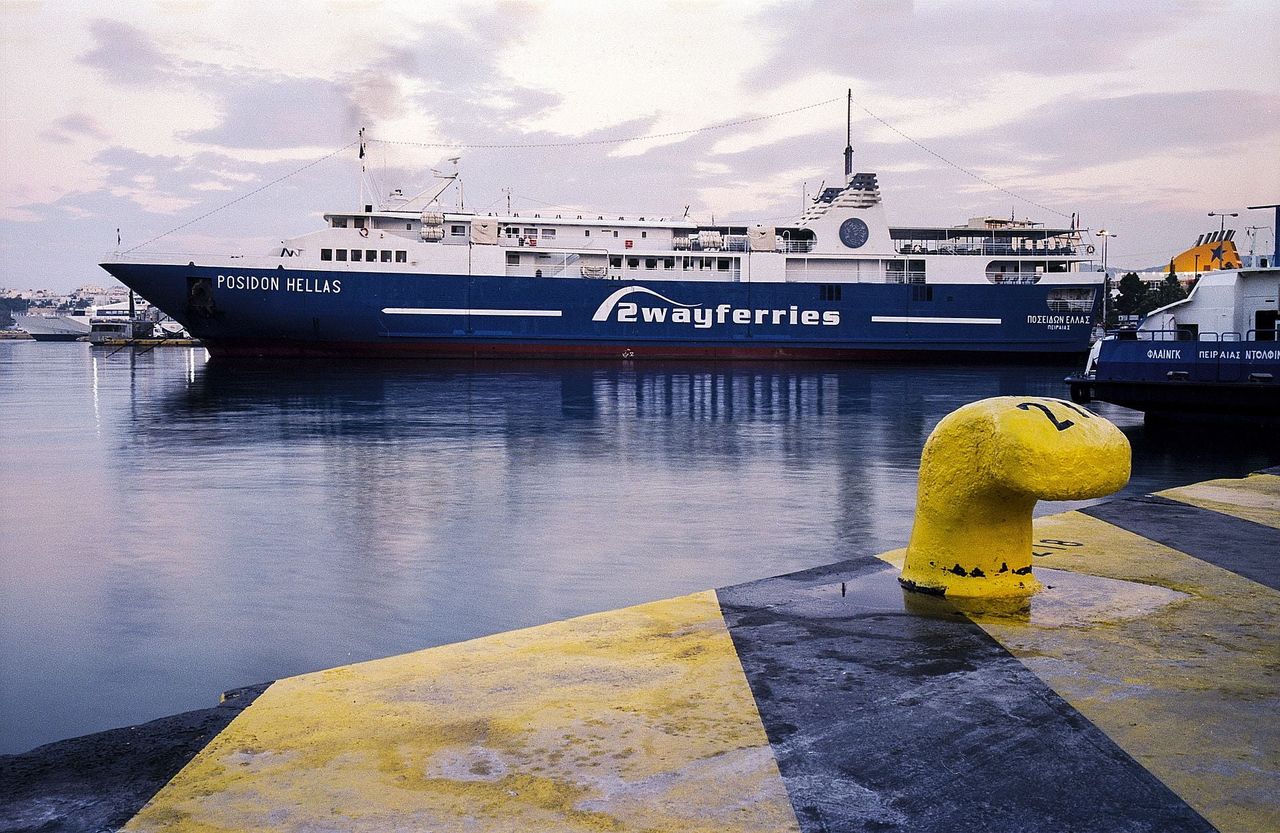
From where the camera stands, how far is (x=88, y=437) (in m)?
17.3

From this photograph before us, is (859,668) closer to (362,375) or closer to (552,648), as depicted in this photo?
(552,648)

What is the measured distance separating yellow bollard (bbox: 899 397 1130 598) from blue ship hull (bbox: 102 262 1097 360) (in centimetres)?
4042

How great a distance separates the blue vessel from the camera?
1758cm

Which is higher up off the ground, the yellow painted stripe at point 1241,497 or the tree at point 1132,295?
the tree at point 1132,295

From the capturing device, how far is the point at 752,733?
323cm

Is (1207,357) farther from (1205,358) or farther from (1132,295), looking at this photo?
(1132,295)

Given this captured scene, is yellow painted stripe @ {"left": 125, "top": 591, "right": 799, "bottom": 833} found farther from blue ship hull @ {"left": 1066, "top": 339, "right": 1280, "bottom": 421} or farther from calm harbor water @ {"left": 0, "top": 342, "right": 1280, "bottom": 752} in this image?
blue ship hull @ {"left": 1066, "top": 339, "right": 1280, "bottom": 421}

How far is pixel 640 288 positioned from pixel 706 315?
10.4ft

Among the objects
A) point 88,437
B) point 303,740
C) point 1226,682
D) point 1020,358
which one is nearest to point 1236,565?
point 1226,682

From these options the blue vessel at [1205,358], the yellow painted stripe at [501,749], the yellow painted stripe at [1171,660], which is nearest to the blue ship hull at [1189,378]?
the blue vessel at [1205,358]

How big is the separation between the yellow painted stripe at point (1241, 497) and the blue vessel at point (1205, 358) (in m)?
9.71

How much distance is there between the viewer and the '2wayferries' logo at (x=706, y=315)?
4619 cm

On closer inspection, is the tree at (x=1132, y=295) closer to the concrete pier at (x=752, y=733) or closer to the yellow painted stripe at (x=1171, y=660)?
the yellow painted stripe at (x=1171, y=660)

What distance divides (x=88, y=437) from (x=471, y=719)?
16231mm
